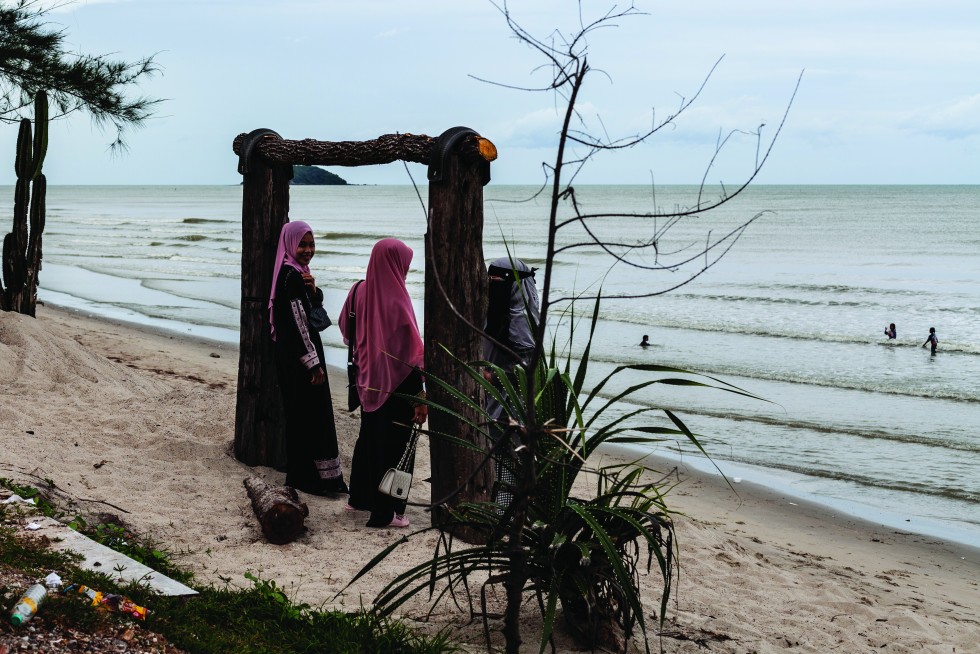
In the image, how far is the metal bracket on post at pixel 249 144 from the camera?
5.98 m

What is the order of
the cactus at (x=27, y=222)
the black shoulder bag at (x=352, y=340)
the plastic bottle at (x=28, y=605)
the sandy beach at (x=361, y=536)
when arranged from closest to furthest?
the plastic bottle at (x=28, y=605) → the sandy beach at (x=361, y=536) → the black shoulder bag at (x=352, y=340) → the cactus at (x=27, y=222)

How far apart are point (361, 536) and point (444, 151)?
2098 mm

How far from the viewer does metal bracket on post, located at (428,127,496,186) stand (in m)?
4.82

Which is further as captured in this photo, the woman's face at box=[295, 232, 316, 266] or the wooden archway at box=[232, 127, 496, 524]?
the woman's face at box=[295, 232, 316, 266]

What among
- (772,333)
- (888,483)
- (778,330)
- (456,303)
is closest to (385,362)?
(456,303)

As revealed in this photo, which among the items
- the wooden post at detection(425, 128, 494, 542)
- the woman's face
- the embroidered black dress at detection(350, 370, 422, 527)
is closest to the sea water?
the wooden post at detection(425, 128, 494, 542)

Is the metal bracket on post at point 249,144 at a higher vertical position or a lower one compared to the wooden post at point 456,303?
higher

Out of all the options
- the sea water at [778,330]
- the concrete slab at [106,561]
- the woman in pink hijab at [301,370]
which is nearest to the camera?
the concrete slab at [106,561]

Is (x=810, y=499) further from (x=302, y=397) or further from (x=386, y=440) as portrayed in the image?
(x=302, y=397)

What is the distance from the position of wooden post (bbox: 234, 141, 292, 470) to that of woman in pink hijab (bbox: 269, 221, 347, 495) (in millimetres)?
260

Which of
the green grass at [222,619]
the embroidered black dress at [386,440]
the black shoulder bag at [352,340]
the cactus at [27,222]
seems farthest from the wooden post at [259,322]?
the cactus at [27,222]

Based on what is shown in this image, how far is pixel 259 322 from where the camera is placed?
609 cm

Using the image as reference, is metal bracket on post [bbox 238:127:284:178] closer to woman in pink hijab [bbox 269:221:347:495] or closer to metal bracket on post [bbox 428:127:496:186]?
woman in pink hijab [bbox 269:221:347:495]

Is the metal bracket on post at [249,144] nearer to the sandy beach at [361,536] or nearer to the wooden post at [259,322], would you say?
the wooden post at [259,322]
